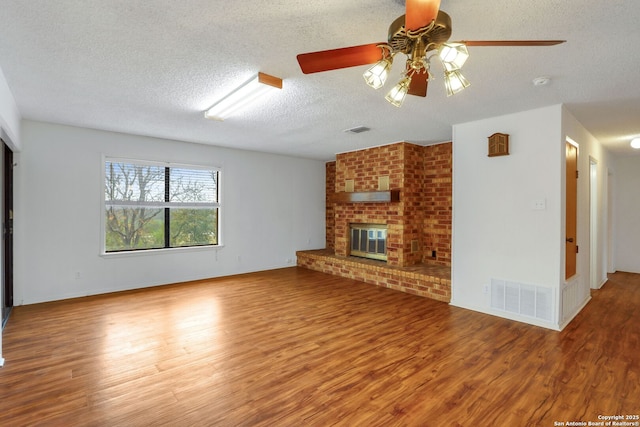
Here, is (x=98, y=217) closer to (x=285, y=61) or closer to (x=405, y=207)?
(x=285, y=61)

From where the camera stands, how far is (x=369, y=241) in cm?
577

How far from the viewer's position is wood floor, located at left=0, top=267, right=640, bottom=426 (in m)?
1.88

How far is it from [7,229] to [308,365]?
3.94m

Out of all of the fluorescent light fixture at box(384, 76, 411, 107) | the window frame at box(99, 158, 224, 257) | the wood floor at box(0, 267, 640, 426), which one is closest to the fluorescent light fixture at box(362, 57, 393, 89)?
the fluorescent light fixture at box(384, 76, 411, 107)

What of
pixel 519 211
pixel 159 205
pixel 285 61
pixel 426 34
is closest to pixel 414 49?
pixel 426 34

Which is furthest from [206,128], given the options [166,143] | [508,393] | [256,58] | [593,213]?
[593,213]

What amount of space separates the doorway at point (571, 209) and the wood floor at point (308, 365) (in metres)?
0.65

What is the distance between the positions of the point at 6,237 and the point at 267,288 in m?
3.24

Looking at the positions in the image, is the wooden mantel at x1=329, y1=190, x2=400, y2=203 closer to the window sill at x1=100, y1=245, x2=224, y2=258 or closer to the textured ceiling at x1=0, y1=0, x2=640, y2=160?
the textured ceiling at x1=0, y1=0, x2=640, y2=160

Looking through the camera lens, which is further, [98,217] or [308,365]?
[98,217]

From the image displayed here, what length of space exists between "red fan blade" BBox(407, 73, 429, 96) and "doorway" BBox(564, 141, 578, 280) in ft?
7.97

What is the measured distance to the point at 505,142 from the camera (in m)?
3.45

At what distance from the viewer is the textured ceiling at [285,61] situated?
169 centimetres

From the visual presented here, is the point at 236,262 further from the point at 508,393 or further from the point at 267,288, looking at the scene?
the point at 508,393
